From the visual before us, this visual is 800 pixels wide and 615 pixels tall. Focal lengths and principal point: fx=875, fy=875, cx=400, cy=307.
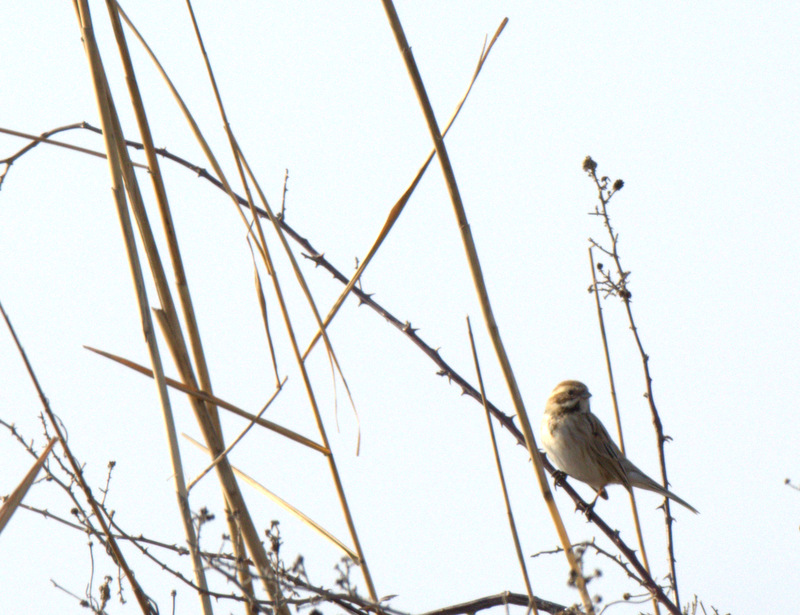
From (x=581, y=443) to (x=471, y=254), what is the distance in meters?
3.60

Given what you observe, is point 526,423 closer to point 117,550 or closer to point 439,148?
point 439,148

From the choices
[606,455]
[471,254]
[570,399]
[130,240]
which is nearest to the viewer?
[471,254]

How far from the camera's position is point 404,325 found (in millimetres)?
1745

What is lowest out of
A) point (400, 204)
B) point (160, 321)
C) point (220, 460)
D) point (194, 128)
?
point (220, 460)

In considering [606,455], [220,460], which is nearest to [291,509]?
[220,460]

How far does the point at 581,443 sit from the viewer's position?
4535 millimetres

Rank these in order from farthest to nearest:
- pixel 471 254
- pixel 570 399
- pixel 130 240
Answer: pixel 570 399, pixel 130 240, pixel 471 254

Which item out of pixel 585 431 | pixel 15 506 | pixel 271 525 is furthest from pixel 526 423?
pixel 585 431

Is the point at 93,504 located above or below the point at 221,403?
below

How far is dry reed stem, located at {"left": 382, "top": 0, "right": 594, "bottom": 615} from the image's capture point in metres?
1.09

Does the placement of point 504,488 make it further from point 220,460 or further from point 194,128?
point 194,128

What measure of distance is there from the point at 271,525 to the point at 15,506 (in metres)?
0.36

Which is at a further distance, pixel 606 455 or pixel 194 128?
pixel 606 455

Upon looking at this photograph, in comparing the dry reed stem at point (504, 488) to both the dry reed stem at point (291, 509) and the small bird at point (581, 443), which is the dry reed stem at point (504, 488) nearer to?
the dry reed stem at point (291, 509)
